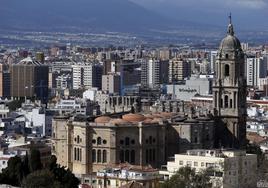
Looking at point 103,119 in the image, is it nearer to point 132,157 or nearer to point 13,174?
point 132,157

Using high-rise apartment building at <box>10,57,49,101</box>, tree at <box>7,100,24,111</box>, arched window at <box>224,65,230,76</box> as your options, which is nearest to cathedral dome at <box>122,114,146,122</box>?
arched window at <box>224,65,230,76</box>

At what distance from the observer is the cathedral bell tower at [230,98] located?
196ft

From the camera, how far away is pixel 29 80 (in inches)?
5064

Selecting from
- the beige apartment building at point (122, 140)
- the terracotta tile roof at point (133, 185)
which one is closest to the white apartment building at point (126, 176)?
the terracotta tile roof at point (133, 185)

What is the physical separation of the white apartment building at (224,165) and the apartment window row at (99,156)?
4.78 meters

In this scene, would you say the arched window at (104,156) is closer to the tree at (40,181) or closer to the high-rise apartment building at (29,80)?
the tree at (40,181)

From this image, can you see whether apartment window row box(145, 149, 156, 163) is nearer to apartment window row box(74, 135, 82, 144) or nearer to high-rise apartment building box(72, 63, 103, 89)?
apartment window row box(74, 135, 82, 144)

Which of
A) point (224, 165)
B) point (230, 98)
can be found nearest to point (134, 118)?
point (230, 98)

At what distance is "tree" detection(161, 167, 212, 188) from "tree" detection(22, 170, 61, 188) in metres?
4.51

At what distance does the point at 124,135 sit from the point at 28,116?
30171mm

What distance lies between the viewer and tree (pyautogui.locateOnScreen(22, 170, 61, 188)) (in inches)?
1716

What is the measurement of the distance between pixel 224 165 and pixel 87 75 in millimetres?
96743

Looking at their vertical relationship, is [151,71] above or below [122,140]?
Answer: above

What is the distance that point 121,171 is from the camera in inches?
1889
